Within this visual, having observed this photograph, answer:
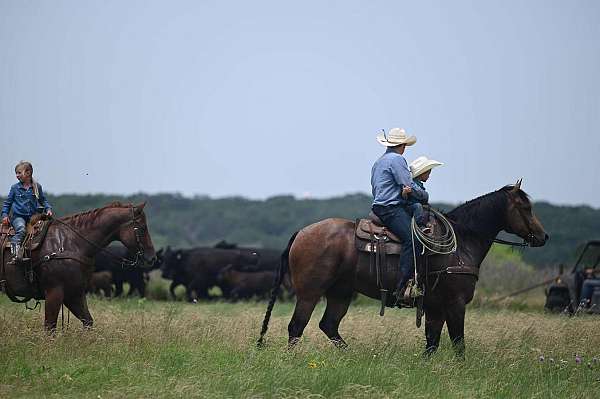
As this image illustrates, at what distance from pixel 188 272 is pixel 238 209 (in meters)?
64.9

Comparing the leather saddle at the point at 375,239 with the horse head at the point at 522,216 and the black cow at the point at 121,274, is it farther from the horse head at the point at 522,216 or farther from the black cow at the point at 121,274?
the black cow at the point at 121,274

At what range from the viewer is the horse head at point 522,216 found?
13.3m

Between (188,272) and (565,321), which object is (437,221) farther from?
(188,272)

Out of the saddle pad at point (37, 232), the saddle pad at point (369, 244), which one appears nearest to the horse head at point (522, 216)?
the saddle pad at point (369, 244)

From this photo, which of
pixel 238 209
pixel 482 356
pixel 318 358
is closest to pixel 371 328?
pixel 482 356

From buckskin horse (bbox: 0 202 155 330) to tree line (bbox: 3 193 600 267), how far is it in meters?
49.9

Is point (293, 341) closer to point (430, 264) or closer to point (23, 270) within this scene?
point (430, 264)

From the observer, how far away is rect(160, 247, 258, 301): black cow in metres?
29.2

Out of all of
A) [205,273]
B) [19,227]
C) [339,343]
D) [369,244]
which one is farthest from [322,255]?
[205,273]

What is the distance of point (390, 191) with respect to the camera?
1291 cm

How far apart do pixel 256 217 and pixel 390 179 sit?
76.5 metres

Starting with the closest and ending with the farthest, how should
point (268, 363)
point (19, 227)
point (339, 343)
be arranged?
point (268, 363), point (339, 343), point (19, 227)

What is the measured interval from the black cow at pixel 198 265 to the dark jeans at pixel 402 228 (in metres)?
16.1

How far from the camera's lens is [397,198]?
12906mm
